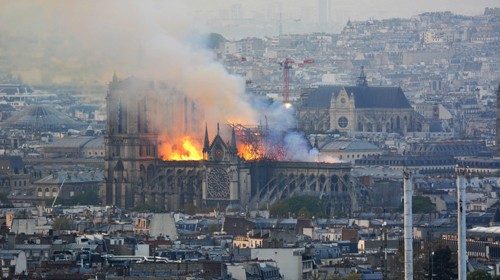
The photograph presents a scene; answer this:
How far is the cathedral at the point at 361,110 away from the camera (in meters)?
188

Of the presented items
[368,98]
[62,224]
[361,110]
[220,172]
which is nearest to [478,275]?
[62,224]

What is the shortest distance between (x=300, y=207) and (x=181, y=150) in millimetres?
18251

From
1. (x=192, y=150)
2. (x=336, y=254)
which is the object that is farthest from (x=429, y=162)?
(x=336, y=254)

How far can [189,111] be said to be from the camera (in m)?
144

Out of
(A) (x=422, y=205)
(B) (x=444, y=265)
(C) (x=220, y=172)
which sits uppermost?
(C) (x=220, y=172)

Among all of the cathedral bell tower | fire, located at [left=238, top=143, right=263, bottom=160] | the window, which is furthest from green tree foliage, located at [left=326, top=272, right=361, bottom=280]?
the window

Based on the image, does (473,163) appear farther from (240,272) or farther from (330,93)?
(240,272)

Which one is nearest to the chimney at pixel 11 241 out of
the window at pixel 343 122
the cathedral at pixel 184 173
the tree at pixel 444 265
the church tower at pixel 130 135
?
the tree at pixel 444 265

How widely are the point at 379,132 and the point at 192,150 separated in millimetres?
43783

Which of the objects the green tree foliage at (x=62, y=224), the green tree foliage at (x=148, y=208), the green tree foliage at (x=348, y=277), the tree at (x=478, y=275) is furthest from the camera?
the green tree foliage at (x=148, y=208)

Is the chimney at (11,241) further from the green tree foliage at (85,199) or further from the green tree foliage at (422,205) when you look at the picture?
the green tree foliage at (85,199)

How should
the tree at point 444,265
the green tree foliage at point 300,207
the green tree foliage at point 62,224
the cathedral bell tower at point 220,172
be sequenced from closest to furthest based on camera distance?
the tree at point 444,265
the green tree foliage at point 62,224
the green tree foliage at point 300,207
the cathedral bell tower at point 220,172

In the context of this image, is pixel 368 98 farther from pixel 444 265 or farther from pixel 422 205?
pixel 444 265

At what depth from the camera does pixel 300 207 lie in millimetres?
128500
